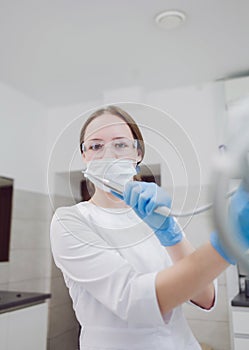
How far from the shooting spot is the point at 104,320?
0.51 metres

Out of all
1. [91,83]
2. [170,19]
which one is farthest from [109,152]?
[91,83]

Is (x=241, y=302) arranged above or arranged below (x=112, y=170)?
below

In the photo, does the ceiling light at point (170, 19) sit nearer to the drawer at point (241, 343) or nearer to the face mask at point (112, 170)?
the face mask at point (112, 170)

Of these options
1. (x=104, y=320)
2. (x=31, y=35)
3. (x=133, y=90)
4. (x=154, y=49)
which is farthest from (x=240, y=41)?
(x=104, y=320)

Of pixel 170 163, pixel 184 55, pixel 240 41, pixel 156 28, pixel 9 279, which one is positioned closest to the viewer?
pixel 170 163

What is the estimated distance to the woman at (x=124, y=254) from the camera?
36cm

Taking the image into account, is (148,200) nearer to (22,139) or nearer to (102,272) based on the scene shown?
(102,272)

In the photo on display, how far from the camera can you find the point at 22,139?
2176 mm

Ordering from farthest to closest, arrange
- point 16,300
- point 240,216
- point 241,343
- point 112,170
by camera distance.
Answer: point 16,300 < point 241,343 < point 112,170 < point 240,216

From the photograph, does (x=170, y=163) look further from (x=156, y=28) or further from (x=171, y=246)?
(x=156, y=28)

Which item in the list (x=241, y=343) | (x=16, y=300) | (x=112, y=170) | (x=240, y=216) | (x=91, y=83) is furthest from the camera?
(x=91, y=83)

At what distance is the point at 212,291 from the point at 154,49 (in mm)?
1430

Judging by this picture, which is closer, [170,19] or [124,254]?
[124,254]

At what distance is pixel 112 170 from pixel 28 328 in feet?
5.08
